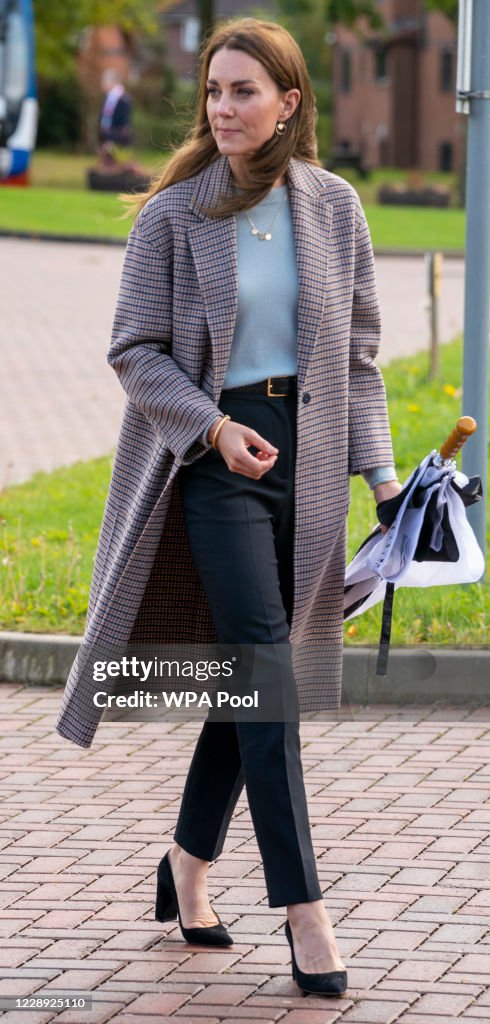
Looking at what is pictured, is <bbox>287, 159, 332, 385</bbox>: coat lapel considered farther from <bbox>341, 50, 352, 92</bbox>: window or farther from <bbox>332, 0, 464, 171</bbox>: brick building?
<bbox>341, 50, 352, 92</bbox>: window

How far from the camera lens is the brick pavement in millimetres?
3490

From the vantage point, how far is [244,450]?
11.0 ft

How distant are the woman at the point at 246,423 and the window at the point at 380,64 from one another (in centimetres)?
5953

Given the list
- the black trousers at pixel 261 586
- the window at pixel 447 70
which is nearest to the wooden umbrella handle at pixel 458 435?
the black trousers at pixel 261 586

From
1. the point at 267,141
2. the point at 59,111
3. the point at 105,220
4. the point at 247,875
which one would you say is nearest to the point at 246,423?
the point at 267,141

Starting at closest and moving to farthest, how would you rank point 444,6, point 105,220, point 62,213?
1. point 105,220
2. point 62,213
3. point 444,6

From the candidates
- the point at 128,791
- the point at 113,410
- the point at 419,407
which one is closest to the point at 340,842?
the point at 128,791

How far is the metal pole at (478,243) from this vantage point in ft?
21.9

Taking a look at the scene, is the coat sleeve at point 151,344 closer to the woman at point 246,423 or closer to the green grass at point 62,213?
the woman at point 246,423

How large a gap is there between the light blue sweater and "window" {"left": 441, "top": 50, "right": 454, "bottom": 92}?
55184 millimetres

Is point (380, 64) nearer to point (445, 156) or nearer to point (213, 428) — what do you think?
point (445, 156)

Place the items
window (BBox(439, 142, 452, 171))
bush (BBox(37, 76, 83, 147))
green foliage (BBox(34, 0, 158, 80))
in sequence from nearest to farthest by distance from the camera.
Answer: green foliage (BBox(34, 0, 158, 80))
window (BBox(439, 142, 452, 171))
bush (BBox(37, 76, 83, 147))

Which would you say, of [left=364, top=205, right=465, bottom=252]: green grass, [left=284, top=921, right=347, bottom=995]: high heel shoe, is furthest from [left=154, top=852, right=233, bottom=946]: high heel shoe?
[left=364, top=205, right=465, bottom=252]: green grass

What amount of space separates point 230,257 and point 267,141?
0.27 metres
